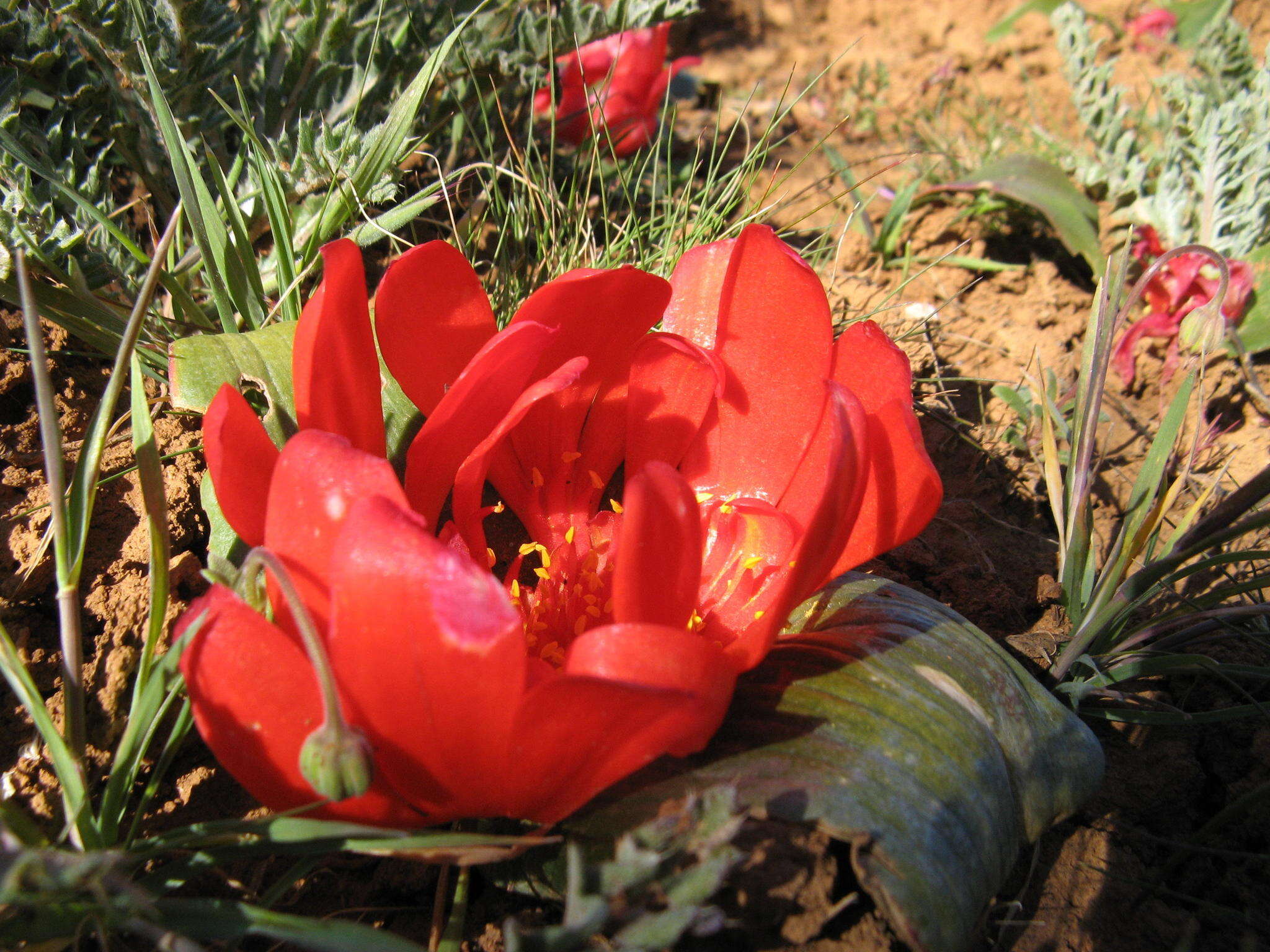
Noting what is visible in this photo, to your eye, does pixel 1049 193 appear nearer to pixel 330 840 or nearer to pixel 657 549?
pixel 657 549

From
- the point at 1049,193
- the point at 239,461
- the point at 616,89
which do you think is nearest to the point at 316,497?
the point at 239,461

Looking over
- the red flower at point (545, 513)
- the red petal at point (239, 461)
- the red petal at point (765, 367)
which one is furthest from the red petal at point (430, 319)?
the red petal at point (765, 367)

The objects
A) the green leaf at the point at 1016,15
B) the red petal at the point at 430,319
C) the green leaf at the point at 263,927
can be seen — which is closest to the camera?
the green leaf at the point at 263,927

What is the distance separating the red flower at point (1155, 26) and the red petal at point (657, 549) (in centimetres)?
320

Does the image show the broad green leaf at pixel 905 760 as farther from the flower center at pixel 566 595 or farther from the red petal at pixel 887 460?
the flower center at pixel 566 595

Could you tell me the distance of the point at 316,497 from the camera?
2.78 feet

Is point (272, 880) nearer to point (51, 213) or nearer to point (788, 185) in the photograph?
point (51, 213)

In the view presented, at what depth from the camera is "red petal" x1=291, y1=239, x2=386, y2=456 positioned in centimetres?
99

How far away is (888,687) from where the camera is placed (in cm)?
103

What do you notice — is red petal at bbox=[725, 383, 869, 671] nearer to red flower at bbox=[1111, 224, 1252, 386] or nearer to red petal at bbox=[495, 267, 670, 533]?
red petal at bbox=[495, 267, 670, 533]

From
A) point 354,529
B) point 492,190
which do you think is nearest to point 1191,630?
point 354,529

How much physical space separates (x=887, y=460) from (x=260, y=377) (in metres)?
0.83

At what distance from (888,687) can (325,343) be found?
74 cm

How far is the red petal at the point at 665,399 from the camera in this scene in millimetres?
1241
